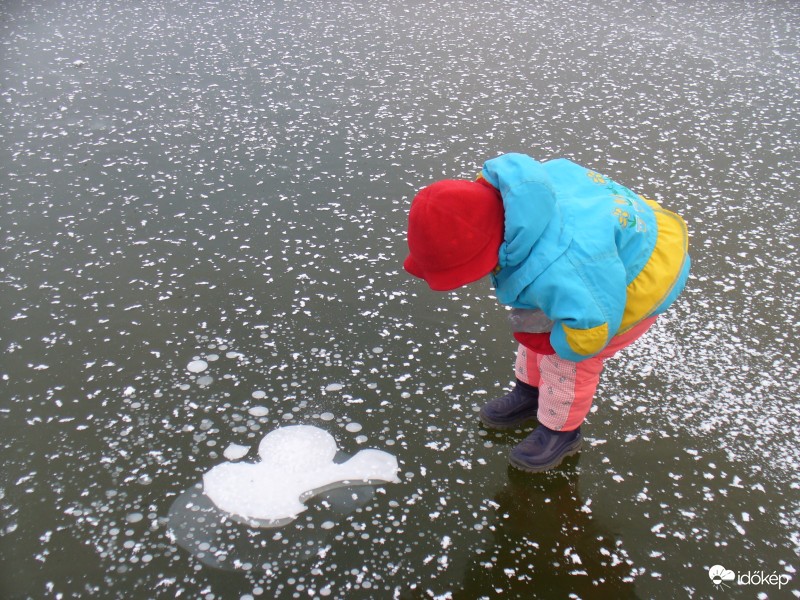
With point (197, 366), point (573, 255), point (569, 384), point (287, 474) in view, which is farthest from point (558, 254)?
point (197, 366)

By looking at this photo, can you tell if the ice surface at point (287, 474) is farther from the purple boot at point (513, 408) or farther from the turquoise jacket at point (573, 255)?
the turquoise jacket at point (573, 255)

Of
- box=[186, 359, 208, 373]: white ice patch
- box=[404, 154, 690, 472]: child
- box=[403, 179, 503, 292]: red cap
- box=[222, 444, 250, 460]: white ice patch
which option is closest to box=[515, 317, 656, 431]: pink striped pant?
box=[404, 154, 690, 472]: child

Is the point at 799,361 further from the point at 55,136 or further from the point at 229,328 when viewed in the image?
the point at 55,136

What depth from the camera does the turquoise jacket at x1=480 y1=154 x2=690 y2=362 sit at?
1.00 meters

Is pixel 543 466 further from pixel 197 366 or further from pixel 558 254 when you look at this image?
pixel 197 366

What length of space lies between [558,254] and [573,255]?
0.02m

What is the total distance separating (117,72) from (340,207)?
1.22 metres

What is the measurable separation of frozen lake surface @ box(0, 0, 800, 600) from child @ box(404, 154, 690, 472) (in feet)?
0.79

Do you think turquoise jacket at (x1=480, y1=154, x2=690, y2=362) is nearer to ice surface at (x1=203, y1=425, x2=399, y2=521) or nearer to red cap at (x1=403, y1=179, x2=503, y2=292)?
red cap at (x1=403, y1=179, x2=503, y2=292)

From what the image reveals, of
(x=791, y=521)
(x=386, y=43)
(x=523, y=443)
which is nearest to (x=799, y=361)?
(x=791, y=521)

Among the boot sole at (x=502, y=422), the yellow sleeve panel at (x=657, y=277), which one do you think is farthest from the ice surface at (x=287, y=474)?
the yellow sleeve panel at (x=657, y=277)

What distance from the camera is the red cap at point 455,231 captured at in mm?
966

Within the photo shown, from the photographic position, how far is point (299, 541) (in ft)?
3.55

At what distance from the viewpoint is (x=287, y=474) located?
3.91 feet
